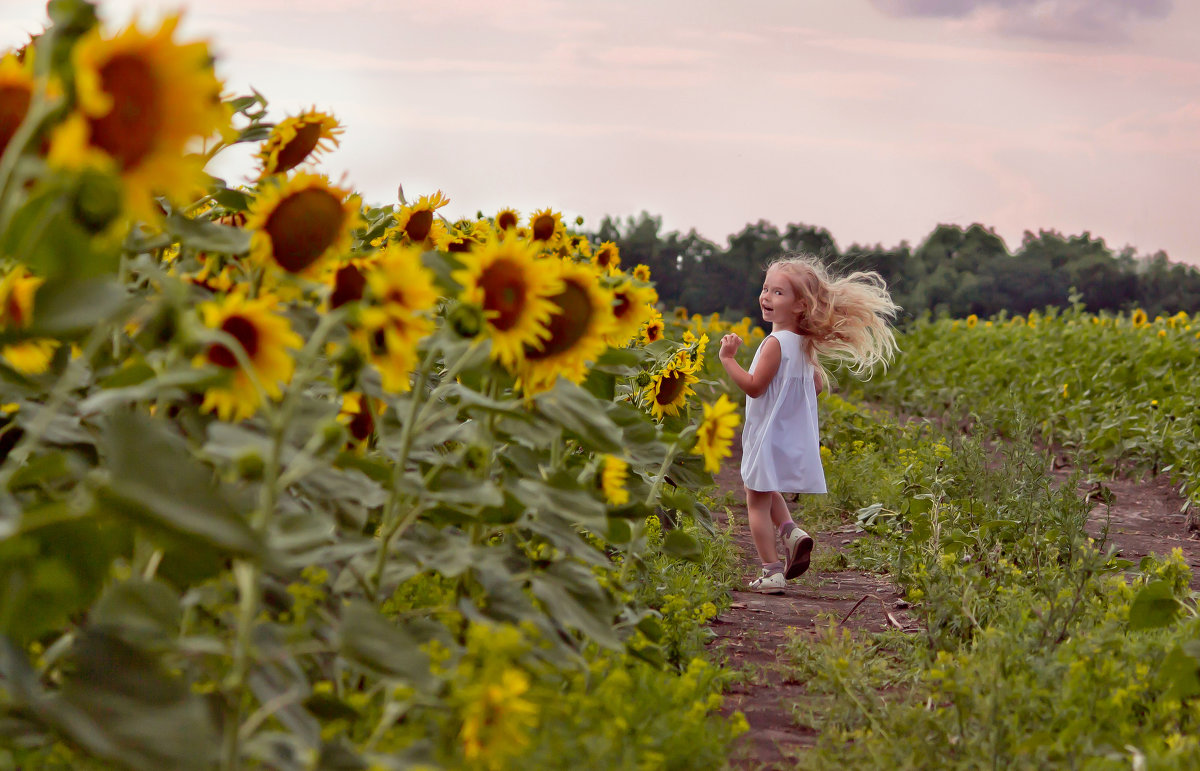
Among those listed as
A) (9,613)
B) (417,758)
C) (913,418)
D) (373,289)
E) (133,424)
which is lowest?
(913,418)

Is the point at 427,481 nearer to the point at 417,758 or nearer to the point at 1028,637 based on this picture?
the point at 417,758

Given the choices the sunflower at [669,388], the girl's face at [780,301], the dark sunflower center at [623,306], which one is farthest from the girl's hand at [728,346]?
the dark sunflower center at [623,306]

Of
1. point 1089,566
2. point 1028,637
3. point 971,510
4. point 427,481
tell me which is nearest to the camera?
point 427,481

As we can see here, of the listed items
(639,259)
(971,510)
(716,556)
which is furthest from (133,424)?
(639,259)

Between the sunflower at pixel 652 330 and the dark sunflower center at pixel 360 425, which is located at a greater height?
the sunflower at pixel 652 330

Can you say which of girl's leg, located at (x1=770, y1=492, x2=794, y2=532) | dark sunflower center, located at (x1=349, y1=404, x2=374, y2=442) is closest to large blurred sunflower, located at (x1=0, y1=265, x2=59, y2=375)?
dark sunflower center, located at (x1=349, y1=404, x2=374, y2=442)

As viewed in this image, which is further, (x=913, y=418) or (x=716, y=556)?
(x=913, y=418)

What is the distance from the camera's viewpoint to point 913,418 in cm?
1001

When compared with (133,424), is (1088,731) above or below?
below

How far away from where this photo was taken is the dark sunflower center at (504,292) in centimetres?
179

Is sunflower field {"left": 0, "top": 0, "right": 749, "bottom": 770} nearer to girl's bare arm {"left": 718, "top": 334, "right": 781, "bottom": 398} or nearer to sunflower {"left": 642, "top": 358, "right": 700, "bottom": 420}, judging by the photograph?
sunflower {"left": 642, "top": 358, "right": 700, "bottom": 420}

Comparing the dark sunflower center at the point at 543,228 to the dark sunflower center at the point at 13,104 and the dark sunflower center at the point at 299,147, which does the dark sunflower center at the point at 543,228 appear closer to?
the dark sunflower center at the point at 299,147

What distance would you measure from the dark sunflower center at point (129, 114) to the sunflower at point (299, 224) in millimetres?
529

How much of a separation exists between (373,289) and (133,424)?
34cm
